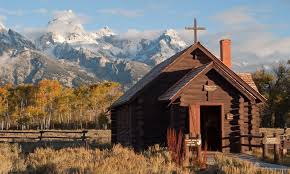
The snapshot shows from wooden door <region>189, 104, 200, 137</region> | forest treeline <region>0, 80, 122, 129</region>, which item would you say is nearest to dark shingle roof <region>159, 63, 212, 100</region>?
wooden door <region>189, 104, 200, 137</region>

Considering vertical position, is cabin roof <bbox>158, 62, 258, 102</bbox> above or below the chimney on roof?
below

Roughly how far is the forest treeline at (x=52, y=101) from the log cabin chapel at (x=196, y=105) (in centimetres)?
6427

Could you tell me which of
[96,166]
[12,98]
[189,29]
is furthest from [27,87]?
[96,166]

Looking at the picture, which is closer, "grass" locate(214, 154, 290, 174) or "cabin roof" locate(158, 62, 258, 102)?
"grass" locate(214, 154, 290, 174)

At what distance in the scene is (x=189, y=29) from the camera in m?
28.8

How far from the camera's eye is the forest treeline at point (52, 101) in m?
94.4

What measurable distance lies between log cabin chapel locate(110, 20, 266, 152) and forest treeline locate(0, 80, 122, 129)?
64.3m

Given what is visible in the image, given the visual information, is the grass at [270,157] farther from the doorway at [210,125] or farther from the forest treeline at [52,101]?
the forest treeline at [52,101]

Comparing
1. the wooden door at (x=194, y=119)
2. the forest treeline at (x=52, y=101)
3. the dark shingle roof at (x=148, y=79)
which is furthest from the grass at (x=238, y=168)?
the forest treeline at (x=52, y=101)

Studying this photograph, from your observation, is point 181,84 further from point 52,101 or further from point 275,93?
point 52,101

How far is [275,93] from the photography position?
6656cm

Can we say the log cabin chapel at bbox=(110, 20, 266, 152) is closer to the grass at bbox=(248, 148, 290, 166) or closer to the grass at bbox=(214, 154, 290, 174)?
the grass at bbox=(248, 148, 290, 166)

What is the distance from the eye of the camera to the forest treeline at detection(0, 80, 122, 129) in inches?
3716

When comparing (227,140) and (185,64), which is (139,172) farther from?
(185,64)
